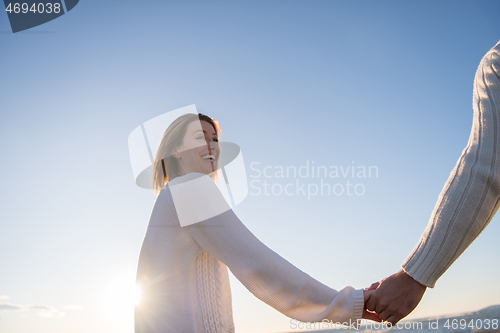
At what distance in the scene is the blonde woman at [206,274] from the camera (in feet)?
4.91

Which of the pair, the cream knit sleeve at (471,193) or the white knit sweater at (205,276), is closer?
the cream knit sleeve at (471,193)

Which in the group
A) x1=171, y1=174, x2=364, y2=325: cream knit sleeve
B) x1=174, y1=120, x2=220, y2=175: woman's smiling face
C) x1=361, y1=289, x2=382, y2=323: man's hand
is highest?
x1=174, y1=120, x2=220, y2=175: woman's smiling face

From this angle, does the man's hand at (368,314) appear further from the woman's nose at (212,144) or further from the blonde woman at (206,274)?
the woman's nose at (212,144)

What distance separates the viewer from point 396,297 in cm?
154

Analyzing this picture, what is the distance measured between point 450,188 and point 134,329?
1630mm

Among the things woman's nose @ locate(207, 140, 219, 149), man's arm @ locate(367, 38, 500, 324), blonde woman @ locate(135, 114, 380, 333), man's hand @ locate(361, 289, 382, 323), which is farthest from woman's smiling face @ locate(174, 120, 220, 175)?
man's arm @ locate(367, 38, 500, 324)

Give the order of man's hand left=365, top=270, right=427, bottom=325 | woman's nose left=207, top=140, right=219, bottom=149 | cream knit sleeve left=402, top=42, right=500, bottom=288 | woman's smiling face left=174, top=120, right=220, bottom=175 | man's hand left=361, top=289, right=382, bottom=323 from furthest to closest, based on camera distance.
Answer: woman's nose left=207, top=140, right=219, bottom=149 → woman's smiling face left=174, top=120, right=220, bottom=175 → man's hand left=361, top=289, right=382, bottom=323 → man's hand left=365, top=270, right=427, bottom=325 → cream knit sleeve left=402, top=42, right=500, bottom=288

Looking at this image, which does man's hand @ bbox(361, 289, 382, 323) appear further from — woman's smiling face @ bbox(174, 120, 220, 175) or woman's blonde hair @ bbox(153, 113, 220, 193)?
woman's blonde hair @ bbox(153, 113, 220, 193)

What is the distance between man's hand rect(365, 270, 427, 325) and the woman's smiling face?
1353 mm

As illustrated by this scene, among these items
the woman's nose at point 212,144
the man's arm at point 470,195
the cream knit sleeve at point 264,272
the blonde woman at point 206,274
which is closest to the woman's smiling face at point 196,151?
the woman's nose at point 212,144

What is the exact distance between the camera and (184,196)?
5.28 feet

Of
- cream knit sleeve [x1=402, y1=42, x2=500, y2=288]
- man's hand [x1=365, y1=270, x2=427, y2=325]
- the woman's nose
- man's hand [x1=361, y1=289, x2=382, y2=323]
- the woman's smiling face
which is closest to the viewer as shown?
cream knit sleeve [x1=402, y1=42, x2=500, y2=288]

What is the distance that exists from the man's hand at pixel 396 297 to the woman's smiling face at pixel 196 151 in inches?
53.3

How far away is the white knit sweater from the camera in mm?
1494
